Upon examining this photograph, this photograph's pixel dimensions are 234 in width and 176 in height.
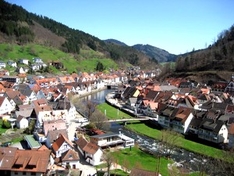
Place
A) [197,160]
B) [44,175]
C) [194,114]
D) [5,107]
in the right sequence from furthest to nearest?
1. [5,107]
2. [194,114]
3. [197,160]
4. [44,175]

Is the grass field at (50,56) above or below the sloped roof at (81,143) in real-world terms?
above

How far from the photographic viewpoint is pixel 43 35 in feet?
479

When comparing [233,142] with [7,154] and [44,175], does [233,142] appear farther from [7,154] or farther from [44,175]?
[7,154]

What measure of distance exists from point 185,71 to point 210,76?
15821mm

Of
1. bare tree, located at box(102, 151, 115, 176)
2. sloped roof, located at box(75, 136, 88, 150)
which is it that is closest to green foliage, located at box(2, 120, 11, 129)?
sloped roof, located at box(75, 136, 88, 150)

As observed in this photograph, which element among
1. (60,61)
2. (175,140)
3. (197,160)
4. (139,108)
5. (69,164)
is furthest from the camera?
(60,61)

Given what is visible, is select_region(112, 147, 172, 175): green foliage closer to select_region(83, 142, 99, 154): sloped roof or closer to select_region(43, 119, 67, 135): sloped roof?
select_region(83, 142, 99, 154): sloped roof

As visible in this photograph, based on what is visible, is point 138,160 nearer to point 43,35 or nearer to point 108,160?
point 108,160

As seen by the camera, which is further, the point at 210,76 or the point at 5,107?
the point at 210,76

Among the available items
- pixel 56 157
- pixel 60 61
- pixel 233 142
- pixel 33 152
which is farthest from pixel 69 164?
pixel 60 61

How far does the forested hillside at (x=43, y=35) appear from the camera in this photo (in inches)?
4815

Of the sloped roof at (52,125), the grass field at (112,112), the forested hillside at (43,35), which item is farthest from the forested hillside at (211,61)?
the sloped roof at (52,125)

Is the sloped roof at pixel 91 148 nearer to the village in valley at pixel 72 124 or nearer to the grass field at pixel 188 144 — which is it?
the village in valley at pixel 72 124

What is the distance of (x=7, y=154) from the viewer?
88.5 ft
